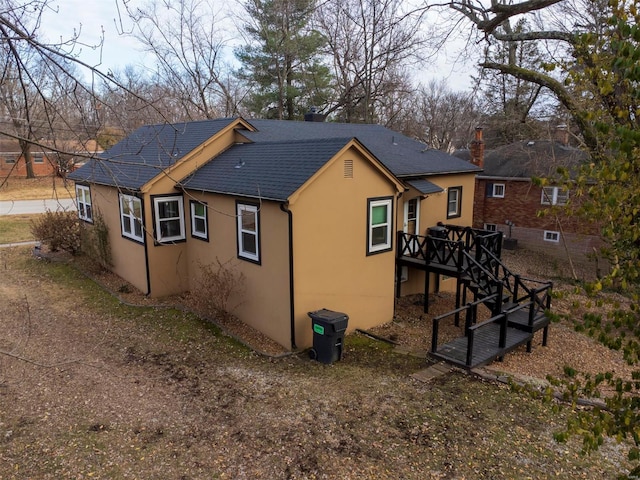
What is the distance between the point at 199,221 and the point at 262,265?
3.14 metres

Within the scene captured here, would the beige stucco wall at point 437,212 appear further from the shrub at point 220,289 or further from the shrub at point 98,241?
the shrub at point 98,241

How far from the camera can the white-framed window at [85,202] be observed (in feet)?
54.7

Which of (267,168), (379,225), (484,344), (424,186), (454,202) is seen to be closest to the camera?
(484,344)

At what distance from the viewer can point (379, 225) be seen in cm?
1166

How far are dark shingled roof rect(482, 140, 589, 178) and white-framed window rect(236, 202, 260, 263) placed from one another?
17518 mm

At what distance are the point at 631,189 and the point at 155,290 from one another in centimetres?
1258

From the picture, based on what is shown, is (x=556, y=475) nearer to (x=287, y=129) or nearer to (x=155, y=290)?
(x=155, y=290)

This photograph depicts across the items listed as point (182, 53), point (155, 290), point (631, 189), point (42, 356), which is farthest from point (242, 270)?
point (182, 53)

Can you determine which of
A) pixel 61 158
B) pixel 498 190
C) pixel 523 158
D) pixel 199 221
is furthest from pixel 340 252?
pixel 523 158

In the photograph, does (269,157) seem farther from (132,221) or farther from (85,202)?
(85,202)

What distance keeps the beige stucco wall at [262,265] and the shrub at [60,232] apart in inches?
315

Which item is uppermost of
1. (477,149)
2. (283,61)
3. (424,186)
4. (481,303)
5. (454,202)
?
(283,61)

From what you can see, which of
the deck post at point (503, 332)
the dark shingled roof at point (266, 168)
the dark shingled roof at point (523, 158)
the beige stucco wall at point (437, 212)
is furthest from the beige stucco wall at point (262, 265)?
the dark shingled roof at point (523, 158)

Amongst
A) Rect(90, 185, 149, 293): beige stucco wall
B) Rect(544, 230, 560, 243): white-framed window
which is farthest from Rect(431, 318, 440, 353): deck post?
Rect(544, 230, 560, 243): white-framed window
